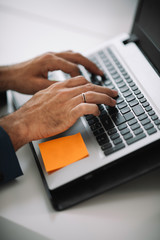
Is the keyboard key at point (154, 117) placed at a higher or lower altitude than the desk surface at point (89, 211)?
higher

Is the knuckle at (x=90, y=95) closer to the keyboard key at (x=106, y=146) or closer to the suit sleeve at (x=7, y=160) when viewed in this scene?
the keyboard key at (x=106, y=146)

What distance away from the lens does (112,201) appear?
1.82 feet

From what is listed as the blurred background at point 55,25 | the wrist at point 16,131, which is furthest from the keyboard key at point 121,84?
the blurred background at point 55,25

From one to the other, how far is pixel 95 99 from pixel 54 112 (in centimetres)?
13

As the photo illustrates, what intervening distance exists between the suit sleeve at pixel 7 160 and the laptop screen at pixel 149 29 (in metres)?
0.51

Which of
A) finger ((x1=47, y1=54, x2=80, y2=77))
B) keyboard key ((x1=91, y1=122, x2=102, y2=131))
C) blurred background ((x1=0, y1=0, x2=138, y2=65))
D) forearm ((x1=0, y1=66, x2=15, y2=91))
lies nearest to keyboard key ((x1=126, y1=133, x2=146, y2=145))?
keyboard key ((x1=91, y1=122, x2=102, y2=131))

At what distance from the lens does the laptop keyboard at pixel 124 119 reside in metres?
0.53

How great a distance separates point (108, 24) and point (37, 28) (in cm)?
39

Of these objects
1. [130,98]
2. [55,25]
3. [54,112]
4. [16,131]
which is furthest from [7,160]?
[55,25]

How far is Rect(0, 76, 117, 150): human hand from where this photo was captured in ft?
1.92

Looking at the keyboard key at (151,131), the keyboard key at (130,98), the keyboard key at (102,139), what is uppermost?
the keyboard key at (130,98)

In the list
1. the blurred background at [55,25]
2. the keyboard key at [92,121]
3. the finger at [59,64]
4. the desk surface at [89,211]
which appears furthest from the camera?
the blurred background at [55,25]

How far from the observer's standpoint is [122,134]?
1.80ft

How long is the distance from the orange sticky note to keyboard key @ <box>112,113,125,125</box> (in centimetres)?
11
